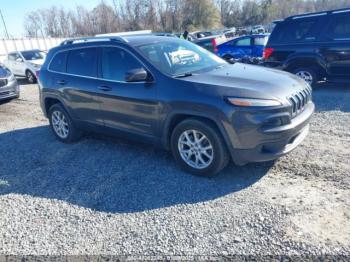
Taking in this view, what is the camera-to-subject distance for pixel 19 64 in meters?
14.9

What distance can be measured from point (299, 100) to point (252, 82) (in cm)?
62

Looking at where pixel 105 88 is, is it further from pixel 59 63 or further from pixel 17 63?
pixel 17 63

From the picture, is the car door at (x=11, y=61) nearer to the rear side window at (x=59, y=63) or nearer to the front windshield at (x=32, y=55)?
the front windshield at (x=32, y=55)

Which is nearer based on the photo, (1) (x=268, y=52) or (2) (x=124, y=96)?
(2) (x=124, y=96)

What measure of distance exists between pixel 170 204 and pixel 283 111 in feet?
5.37

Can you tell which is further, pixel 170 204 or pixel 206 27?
A: pixel 206 27

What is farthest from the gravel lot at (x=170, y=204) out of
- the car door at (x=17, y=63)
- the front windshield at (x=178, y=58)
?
the car door at (x=17, y=63)

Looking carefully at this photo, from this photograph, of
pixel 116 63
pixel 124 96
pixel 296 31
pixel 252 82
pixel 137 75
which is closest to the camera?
pixel 252 82

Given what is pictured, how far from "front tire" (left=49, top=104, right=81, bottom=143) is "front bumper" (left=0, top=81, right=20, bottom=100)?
195 inches

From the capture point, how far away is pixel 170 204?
358cm

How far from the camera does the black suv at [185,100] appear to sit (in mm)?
3566

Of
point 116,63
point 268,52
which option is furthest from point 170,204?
point 268,52

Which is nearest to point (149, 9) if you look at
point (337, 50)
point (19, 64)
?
point (19, 64)

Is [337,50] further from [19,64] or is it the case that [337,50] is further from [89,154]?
[19,64]
